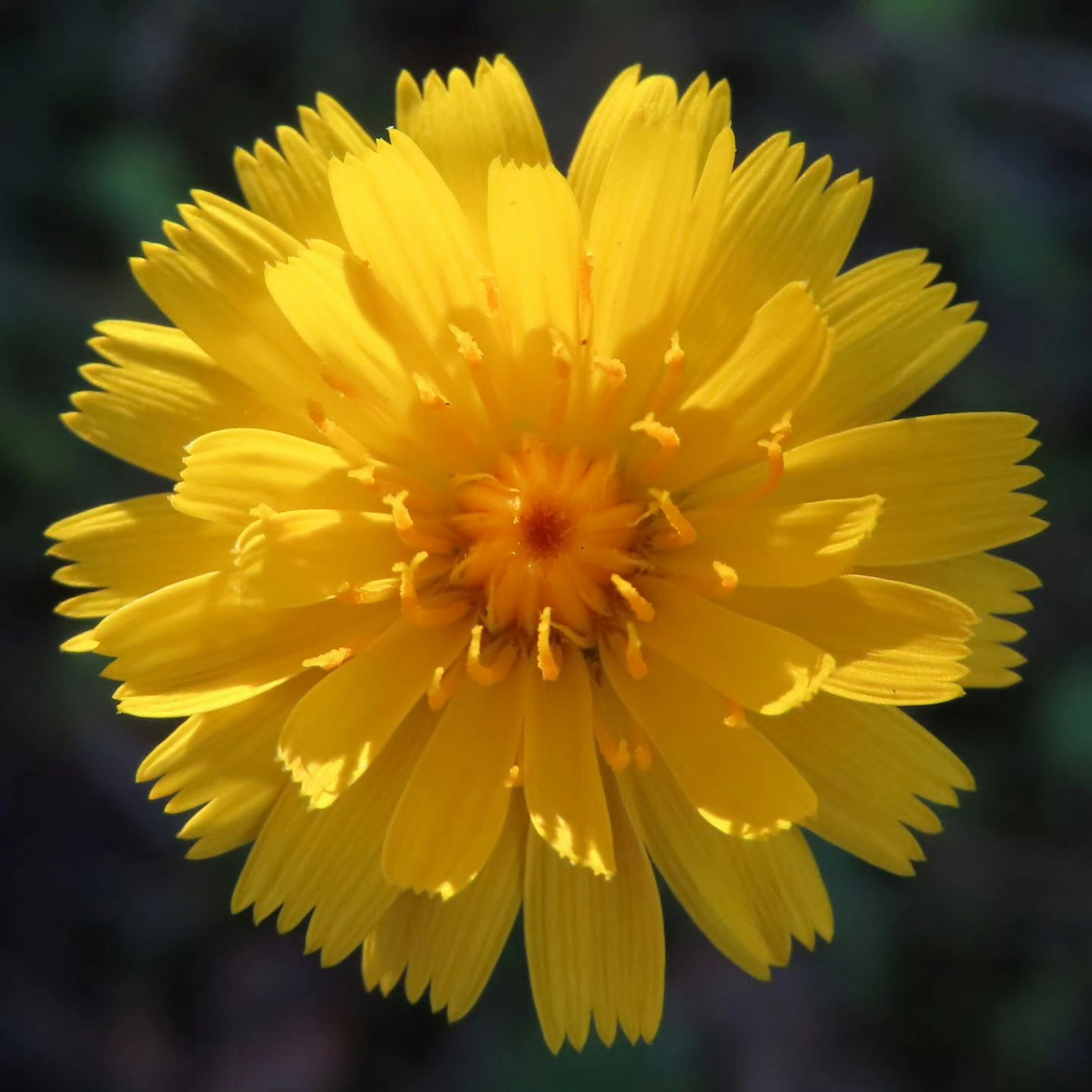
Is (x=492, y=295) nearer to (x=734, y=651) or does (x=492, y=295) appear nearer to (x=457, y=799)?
(x=734, y=651)

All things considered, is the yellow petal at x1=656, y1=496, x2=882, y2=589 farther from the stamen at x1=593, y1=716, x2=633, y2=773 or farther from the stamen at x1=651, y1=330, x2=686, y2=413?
the stamen at x1=593, y1=716, x2=633, y2=773

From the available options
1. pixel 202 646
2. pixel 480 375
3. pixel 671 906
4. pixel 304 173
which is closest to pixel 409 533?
pixel 480 375

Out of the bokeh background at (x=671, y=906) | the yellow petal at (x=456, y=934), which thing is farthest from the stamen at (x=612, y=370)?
the bokeh background at (x=671, y=906)

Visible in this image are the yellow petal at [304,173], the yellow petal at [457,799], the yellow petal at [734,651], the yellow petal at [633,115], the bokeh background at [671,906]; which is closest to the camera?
the yellow petal at [734,651]

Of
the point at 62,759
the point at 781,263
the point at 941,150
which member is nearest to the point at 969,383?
the point at 941,150

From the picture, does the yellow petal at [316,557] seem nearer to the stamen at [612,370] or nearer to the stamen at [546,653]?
the stamen at [546,653]

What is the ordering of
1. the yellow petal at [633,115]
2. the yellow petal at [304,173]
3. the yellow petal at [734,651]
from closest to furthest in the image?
the yellow petal at [734,651], the yellow petal at [633,115], the yellow petal at [304,173]

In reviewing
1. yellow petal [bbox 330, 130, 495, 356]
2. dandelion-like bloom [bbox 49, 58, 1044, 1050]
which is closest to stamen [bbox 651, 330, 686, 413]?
dandelion-like bloom [bbox 49, 58, 1044, 1050]

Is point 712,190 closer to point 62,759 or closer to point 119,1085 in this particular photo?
point 62,759
